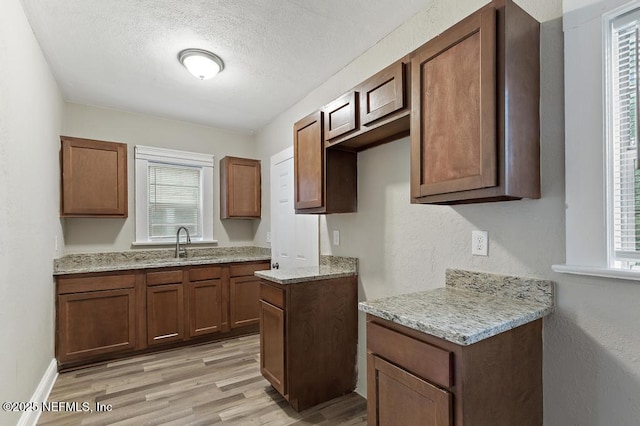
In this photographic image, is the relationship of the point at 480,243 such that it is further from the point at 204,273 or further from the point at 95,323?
the point at 95,323

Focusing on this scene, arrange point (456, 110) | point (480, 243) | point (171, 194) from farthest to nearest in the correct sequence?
point (171, 194) < point (480, 243) < point (456, 110)

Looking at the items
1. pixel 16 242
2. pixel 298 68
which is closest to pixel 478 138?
pixel 298 68

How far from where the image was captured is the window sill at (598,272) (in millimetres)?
1154

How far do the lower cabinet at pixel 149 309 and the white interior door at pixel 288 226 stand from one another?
1.54 feet

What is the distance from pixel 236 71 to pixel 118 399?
2.77 metres

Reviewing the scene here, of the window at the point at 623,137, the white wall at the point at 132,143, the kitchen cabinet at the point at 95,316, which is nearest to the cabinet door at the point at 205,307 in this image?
the kitchen cabinet at the point at 95,316

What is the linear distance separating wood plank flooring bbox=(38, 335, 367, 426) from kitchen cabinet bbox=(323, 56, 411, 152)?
1904 millimetres

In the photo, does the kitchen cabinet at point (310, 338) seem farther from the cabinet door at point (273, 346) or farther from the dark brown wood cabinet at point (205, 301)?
the dark brown wood cabinet at point (205, 301)

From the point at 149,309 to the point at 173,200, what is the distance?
1.40 meters

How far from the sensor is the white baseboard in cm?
196

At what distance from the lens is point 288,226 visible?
3.52 metres

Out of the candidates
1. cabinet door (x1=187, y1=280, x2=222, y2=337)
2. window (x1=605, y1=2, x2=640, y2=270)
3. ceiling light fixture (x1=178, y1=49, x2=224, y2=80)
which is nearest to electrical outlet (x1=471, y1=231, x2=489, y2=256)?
window (x1=605, y1=2, x2=640, y2=270)

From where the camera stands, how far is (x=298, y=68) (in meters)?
2.71

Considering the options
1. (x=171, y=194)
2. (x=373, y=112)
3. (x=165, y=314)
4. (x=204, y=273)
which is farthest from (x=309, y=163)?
(x=171, y=194)
